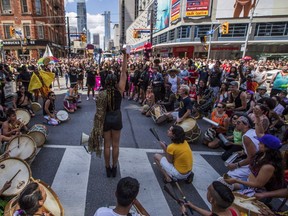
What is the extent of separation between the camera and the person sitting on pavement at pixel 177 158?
3.57 m

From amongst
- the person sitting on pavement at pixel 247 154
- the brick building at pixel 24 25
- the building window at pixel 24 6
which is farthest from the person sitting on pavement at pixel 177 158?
the building window at pixel 24 6

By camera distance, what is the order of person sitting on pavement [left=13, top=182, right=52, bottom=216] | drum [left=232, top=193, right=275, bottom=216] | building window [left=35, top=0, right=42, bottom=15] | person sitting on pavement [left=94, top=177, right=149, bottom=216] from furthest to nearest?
building window [left=35, top=0, right=42, bottom=15], drum [left=232, top=193, right=275, bottom=216], person sitting on pavement [left=13, top=182, right=52, bottom=216], person sitting on pavement [left=94, top=177, right=149, bottom=216]

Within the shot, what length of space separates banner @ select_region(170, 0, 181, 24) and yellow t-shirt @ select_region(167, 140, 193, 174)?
42501 mm

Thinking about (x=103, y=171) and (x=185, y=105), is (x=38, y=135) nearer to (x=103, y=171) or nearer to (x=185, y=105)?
(x=103, y=171)

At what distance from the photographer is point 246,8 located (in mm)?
37219

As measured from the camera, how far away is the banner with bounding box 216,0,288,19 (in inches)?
1431

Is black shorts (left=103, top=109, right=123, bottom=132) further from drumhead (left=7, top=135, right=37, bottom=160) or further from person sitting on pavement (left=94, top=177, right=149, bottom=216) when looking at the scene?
person sitting on pavement (left=94, top=177, right=149, bottom=216)

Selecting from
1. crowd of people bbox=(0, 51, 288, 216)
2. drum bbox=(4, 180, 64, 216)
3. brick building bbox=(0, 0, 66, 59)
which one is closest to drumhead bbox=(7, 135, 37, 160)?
crowd of people bbox=(0, 51, 288, 216)

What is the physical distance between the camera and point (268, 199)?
3.00 metres

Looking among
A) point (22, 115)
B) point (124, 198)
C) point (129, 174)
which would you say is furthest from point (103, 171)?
point (22, 115)

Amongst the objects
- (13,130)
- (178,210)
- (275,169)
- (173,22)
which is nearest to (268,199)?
(275,169)

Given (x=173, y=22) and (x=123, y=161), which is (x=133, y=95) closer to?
(x=123, y=161)

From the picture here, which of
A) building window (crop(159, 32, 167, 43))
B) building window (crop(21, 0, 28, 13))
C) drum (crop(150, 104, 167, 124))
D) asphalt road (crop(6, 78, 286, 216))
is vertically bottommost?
asphalt road (crop(6, 78, 286, 216))

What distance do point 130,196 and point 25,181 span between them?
1973 mm
